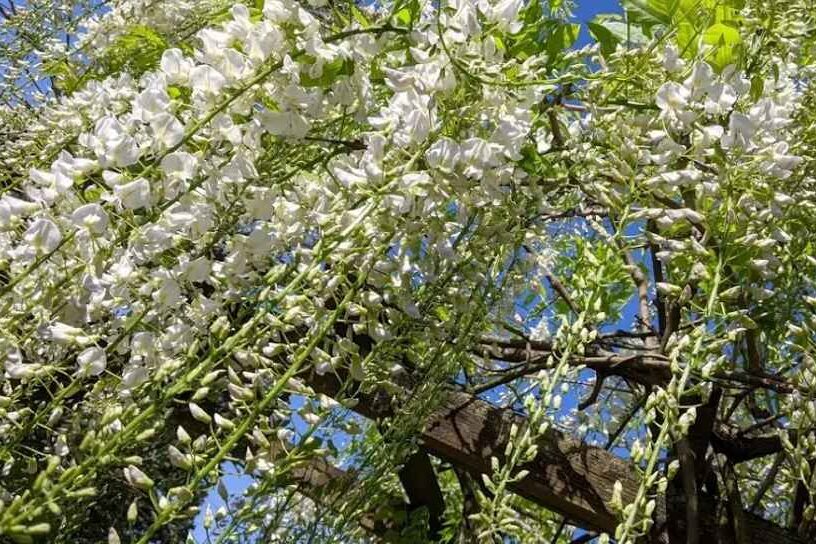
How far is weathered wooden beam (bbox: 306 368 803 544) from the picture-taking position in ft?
6.63

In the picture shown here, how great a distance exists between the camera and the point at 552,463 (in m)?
2.03

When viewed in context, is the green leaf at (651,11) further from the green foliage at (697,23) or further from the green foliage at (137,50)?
the green foliage at (137,50)

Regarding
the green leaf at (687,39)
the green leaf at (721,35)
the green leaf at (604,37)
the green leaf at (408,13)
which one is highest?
the green leaf at (604,37)

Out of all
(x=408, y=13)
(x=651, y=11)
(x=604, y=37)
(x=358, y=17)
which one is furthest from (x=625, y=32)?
(x=358, y=17)

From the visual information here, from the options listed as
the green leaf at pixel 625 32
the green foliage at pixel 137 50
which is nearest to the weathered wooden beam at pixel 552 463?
the green foliage at pixel 137 50

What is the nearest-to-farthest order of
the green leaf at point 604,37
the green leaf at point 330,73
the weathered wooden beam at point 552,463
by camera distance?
the green leaf at point 330,73 → the green leaf at point 604,37 → the weathered wooden beam at point 552,463

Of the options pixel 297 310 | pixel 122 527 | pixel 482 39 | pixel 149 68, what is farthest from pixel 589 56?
pixel 122 527

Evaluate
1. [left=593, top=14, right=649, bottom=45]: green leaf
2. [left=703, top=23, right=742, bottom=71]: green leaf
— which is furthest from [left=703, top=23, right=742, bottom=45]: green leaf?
[left=593, top=14, right=649, bottom=45]: green leaf

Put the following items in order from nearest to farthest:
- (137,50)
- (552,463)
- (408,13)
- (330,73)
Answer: (330,73), (408,13), (137,50), (552,463)

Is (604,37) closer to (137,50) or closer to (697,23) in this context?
(697,23)

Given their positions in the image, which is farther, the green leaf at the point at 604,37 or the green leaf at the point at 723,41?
the green leaf at the point at 604,37

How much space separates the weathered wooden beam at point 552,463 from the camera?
2021 mm

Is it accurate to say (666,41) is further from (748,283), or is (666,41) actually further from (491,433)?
(491,433)

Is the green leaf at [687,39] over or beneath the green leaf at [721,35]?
over
